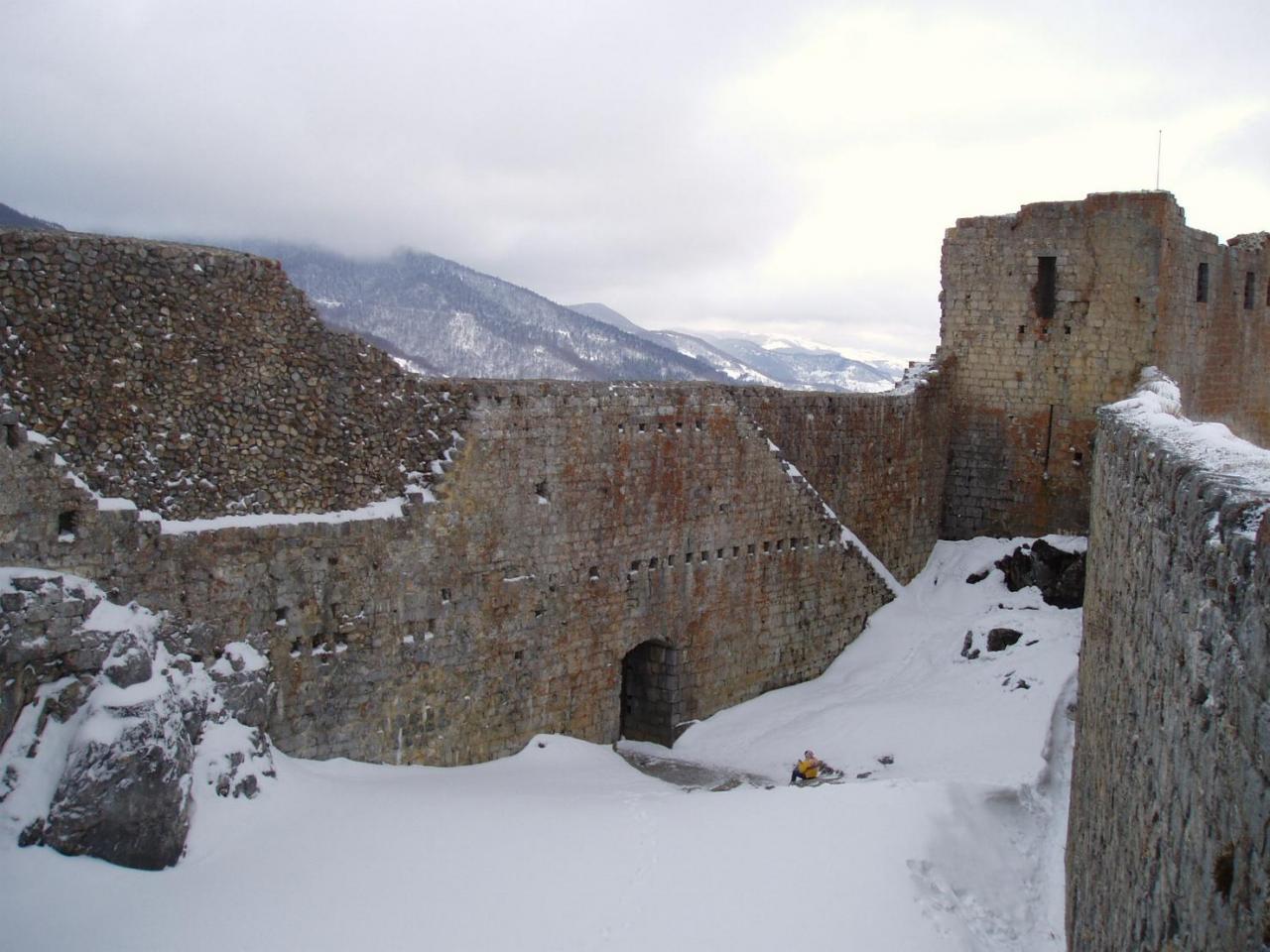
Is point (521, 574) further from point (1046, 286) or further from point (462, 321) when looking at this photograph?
point (462, 321)

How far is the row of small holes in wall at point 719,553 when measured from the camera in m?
15.6

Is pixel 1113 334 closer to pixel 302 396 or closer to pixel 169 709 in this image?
pixel 302 396

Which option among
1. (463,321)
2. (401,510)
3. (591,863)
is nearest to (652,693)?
(401,510)

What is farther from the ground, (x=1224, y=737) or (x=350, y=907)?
(x=1224, y=737)

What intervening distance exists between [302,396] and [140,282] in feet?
6.20

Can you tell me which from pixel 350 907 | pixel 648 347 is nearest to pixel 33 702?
pixel 350 907

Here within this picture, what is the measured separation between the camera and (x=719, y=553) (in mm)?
16750

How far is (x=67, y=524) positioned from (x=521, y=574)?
5.25m

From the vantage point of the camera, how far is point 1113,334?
64.5 ft

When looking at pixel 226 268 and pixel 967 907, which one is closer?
pixel 967 907

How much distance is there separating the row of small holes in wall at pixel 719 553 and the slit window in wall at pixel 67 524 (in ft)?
21.0

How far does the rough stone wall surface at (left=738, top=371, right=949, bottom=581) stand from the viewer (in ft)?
59.4

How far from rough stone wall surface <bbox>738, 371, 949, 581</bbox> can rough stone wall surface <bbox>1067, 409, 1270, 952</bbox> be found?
1047cm

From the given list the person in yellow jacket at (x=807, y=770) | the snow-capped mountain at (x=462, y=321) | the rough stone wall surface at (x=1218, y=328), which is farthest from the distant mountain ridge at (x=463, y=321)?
the person in yellow jacket at (x=807, y=770)
